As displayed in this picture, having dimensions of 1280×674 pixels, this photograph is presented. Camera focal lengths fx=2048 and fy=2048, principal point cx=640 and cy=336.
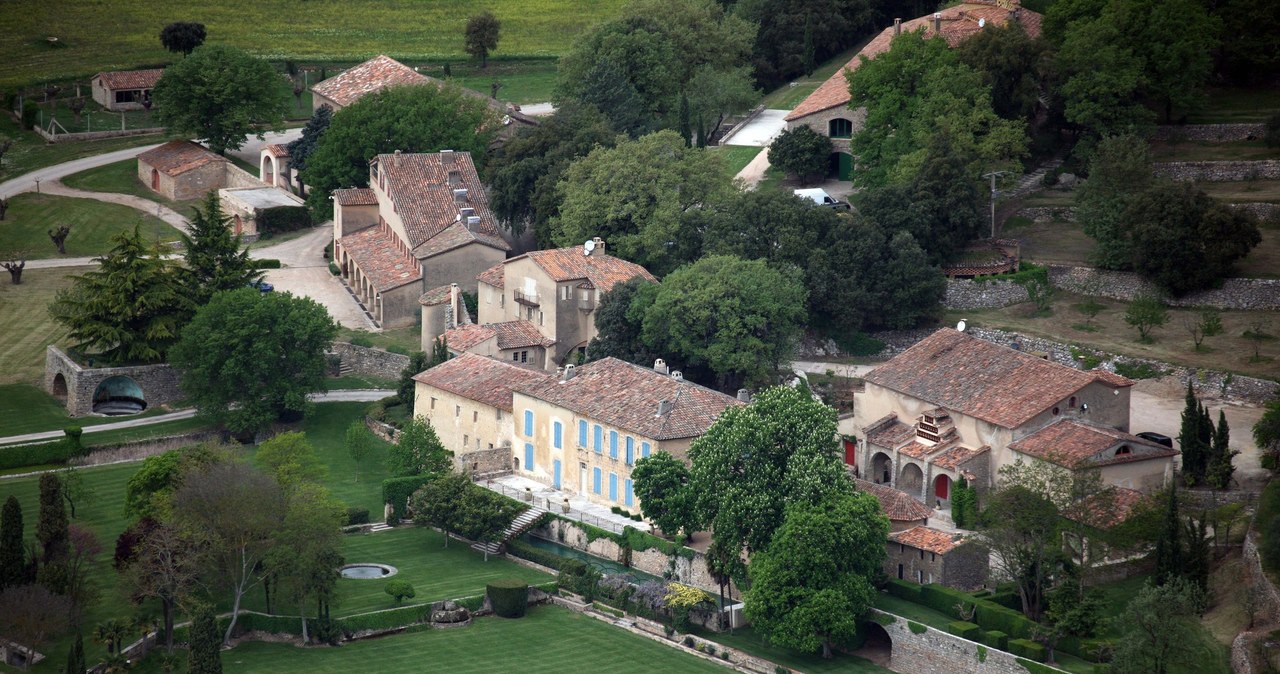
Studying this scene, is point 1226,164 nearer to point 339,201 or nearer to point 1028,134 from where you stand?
point 1028,134

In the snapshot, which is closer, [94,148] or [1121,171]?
[1121,171]

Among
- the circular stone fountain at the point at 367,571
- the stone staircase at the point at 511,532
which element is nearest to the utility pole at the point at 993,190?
the stone staircase at the point at 511,532

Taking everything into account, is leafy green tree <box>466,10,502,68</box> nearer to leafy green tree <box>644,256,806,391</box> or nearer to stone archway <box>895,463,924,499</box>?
leafy green tree <box>644,256,806,391</box>

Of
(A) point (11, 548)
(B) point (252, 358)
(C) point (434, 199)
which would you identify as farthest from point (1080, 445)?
(C) point (434, 199)

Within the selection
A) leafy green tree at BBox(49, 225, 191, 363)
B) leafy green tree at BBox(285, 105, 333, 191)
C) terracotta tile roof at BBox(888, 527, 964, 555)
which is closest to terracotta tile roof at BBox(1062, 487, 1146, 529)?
terracotta tile roof at BBox(888, 527, 964, 555)

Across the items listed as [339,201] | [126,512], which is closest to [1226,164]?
[339,201]
